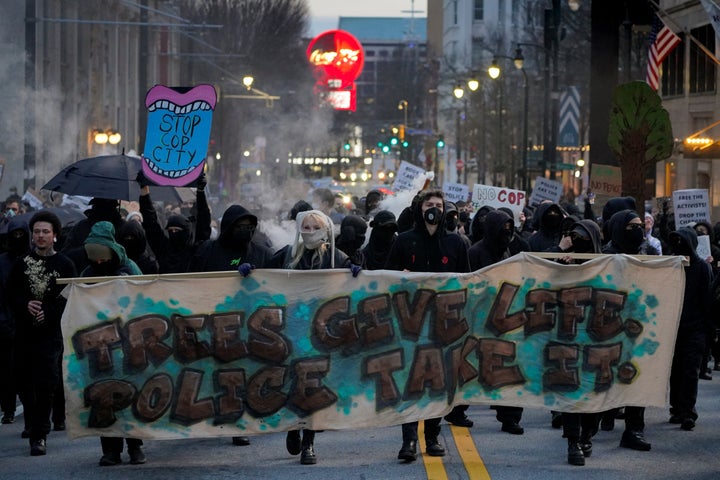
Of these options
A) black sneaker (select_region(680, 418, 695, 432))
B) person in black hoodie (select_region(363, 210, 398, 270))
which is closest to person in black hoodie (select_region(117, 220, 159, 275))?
person in black hoodie (select_region(363, 210, 398, 270))

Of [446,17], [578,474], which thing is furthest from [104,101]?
[446,17]

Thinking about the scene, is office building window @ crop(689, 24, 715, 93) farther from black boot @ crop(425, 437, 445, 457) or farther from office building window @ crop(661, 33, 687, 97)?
black boot @ crop(425, 437, 445, 457)

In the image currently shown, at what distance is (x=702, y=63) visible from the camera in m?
38.9

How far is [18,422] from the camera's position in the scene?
11.5m

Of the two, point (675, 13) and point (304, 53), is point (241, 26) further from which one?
point (675, 13)

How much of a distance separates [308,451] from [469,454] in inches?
43.9

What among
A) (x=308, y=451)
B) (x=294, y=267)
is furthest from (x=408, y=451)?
(x=294, y=267)

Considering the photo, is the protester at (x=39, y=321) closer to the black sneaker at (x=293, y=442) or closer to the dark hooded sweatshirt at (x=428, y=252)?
the black sneaker at (x=293, y=442)

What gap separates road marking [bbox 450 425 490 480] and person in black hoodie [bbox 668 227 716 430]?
1.68m

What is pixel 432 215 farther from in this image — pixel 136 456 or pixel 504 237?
pixel 136 456

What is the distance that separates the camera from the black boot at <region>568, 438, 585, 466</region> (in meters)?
9.10

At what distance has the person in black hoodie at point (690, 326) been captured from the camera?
34.8ft

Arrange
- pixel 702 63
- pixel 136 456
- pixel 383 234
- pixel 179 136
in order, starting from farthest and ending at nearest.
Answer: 1. pixel 702 63
2. pixel 383 234
3. pixel 179 136
4. pixel 136 456

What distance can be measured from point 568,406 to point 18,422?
4711 millimetres
